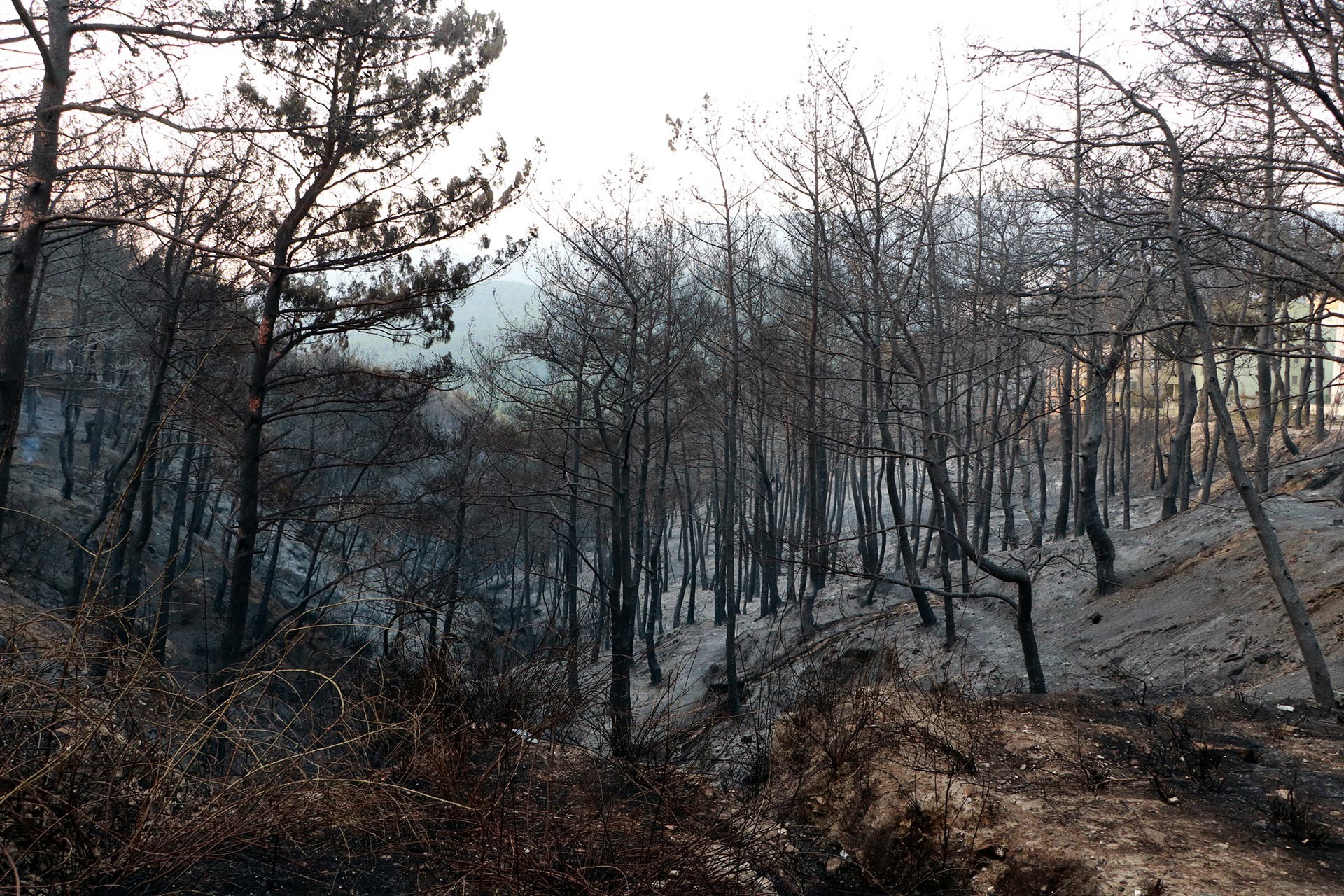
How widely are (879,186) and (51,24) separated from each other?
8.49 meters

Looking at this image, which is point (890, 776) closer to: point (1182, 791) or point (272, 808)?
point (1182, 791)

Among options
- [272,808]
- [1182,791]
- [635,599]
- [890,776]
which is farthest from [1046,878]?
[635,599]

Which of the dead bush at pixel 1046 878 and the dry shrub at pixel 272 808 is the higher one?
the dry shrub at pixel 272 808

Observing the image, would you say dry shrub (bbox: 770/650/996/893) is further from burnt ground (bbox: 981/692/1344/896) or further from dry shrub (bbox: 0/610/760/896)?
dry shrub (bbox: 0/610/760/896)

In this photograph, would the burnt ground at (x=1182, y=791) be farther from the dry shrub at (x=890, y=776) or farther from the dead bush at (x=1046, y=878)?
the dry shrub at (x=890, y=776)

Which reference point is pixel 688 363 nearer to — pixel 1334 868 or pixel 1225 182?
pixel 1225 182

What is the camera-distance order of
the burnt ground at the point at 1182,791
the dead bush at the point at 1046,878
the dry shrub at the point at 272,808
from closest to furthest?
1. the dry shrub at the point at 272,808
2. the burnt ground at the point at 1182,791
3. the dead bush at the point at 1046,878

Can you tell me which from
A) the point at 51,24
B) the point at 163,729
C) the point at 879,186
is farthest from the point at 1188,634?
the point at 51,24

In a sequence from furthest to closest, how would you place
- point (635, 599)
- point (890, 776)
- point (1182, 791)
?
point (635, 599)
point (890, 776)
point (1182, 791)

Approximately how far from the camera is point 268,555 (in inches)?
1393

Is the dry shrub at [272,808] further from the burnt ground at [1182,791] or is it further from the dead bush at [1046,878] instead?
the burnt ground at [1182,791]

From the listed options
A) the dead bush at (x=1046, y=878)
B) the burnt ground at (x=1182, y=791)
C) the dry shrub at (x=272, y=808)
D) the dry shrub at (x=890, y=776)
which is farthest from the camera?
the dry shrub at (x=890, y=776)

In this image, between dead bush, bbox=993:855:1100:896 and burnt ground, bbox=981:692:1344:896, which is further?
dead bush, bbox=993:855:1100:896

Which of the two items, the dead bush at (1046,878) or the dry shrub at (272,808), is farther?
the dead bush at (1046,878)
